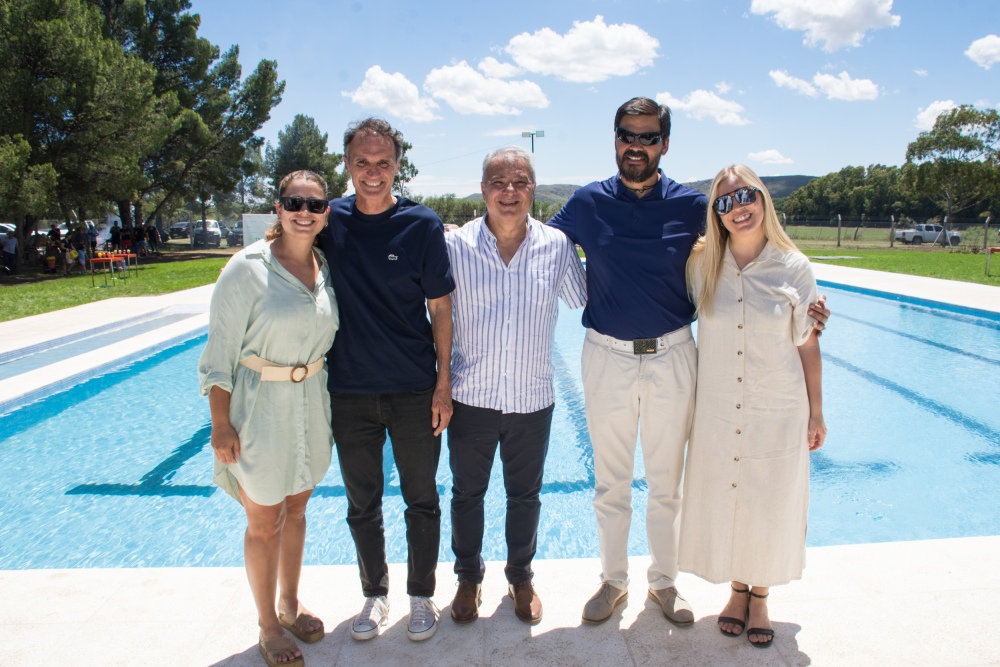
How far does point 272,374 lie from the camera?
7.26 ft

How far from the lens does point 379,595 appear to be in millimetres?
2525

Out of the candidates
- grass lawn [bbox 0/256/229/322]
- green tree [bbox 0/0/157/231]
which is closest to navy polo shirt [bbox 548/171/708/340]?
grass lawn [bbox 0/256/229/322]

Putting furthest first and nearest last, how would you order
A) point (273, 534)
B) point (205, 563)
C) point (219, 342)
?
point (205, 563)
point (273, 534)
point (219, 342)

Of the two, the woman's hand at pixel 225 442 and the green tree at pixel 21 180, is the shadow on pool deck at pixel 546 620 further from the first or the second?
the green tree at pixel 21 180

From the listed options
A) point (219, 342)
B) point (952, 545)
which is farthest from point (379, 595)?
point (952, 545)

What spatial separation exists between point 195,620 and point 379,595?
0.70m

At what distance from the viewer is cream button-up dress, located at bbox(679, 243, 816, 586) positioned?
7.68 feet

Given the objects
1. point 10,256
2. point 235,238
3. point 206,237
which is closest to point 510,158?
point 10,256

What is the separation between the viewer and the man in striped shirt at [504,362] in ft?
8.06

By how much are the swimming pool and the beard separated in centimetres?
233

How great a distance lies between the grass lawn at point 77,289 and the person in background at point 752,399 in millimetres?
10742

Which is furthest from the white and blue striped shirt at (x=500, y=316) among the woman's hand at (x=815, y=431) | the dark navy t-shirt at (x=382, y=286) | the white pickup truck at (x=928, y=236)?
the white pickup truck at (x=928, y=236)

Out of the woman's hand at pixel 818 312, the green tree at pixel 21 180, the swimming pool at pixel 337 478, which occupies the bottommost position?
the swimming pool at pixel 337 478

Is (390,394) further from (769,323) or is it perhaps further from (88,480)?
(88,480)
